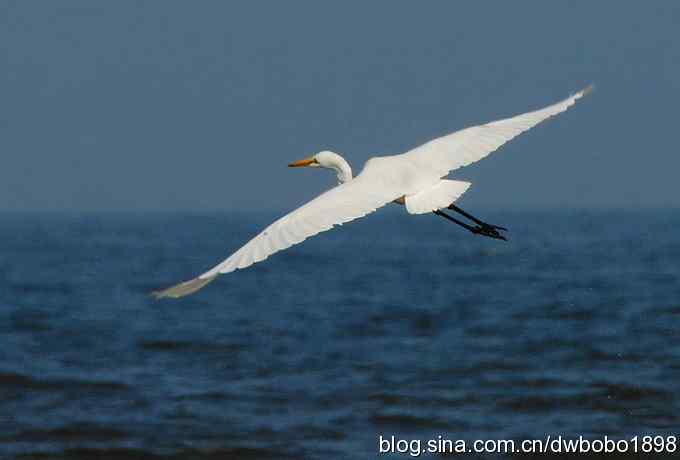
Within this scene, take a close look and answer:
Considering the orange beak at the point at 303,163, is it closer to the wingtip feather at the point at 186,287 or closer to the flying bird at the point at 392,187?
the flying bird at the point at 392,187

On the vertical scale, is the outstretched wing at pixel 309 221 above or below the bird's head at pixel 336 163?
below

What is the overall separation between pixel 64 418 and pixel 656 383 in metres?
8.73

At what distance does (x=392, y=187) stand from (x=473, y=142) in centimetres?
115

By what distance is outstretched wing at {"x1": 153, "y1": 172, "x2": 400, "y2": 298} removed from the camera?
816 centimetres

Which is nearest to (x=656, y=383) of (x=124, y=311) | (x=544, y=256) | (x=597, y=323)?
(x=597, y=323)

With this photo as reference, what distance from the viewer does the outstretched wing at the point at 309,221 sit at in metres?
8.16

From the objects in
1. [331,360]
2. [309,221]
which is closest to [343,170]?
[309,221]

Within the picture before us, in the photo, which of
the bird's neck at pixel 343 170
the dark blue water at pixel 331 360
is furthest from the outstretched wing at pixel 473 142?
the dark blue water at pixel 331 360

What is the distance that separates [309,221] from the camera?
9.20m

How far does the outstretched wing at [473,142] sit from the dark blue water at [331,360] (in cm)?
535

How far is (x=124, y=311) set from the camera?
3166cm

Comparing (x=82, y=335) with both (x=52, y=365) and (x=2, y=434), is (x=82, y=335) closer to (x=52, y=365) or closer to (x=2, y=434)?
(x=52, y=365)

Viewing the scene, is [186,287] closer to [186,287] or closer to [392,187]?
[186,287]

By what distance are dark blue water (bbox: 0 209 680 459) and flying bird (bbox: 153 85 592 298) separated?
5361 mm
